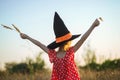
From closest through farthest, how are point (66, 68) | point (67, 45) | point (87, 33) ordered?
point (87, 33) < point (66, 68) < point (67, 45)

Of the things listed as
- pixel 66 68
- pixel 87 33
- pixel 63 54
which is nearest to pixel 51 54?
pixel 63 54

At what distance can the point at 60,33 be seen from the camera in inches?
223

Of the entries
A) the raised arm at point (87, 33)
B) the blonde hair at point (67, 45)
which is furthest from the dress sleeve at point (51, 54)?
the raised arm at point (87, 33)

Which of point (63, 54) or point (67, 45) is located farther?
point (67, 45)

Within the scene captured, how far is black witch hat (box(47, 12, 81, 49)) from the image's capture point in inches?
219

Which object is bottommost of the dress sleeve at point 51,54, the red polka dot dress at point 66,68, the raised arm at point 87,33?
the red polka dot dress at point 66,68

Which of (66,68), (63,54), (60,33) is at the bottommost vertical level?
(66,68)

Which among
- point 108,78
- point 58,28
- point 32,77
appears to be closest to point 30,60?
point 32,77

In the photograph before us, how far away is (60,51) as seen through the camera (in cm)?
561

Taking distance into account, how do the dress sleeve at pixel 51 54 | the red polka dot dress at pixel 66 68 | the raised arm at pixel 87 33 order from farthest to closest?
1. the dress sleeve at pixel 51 54
2. the red polka dot dress at pixel 66 68
3. the raised arm at pixel 87 33

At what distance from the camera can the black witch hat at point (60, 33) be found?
557 cm

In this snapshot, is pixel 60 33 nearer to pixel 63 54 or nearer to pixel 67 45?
pixel 67 45

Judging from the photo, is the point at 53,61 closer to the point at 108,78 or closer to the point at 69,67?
the point at 69,67

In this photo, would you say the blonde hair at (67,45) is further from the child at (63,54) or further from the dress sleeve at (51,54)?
the dress sleeve at (51,54)
